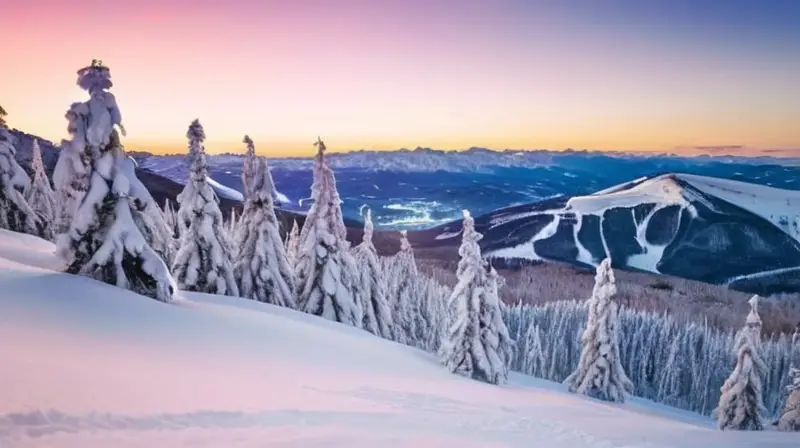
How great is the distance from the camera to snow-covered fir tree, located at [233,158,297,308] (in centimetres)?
3138

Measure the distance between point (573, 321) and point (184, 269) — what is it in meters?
102

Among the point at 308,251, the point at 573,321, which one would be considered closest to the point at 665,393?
the point at 573,321

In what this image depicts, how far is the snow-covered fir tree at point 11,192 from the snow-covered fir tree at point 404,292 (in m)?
28.9

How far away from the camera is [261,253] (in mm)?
31516

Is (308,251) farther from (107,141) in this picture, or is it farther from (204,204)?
(107,141)

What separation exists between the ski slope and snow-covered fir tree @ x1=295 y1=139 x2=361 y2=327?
1154 centimetres

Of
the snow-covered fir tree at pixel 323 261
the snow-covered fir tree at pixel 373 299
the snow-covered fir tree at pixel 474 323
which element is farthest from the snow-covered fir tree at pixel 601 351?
the snow-covered fir tree at pixel 323 261

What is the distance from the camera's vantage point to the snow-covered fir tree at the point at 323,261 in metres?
32.5

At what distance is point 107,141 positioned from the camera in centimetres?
1747

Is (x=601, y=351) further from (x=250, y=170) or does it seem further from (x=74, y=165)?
(x=74, y=165)

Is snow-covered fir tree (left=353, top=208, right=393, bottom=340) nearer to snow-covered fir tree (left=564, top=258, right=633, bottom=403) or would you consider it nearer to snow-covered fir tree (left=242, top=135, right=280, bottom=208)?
snow-covered fir tree (left=242, top=135, right=280, bottom=208)

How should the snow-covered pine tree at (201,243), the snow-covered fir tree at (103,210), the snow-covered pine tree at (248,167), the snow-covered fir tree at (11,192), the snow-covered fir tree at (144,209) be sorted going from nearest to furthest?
the snow-covered fir tree at (103,210) < the snow-covered fir tree at (144,209) < the snow-covered pine tree at (201,243) < the snow-covered fir tree at (11,192) < the snow-covered pine tree at (248,167)

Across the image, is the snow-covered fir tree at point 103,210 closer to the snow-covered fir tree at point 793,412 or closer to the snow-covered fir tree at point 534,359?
the snow-covered fir tree at point 793,412

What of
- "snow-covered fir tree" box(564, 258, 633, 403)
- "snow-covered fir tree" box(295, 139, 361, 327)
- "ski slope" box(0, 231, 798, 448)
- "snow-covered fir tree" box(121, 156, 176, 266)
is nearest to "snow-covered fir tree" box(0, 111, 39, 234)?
"ski slope" box(0, 231, 798, 448)
